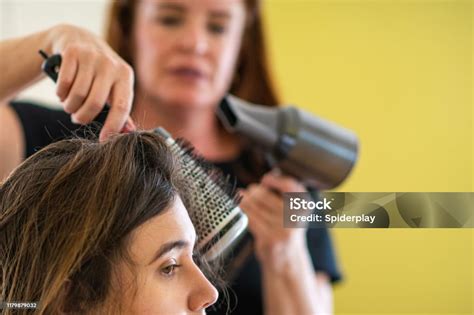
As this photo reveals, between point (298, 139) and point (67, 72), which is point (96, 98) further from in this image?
point (298, 139)

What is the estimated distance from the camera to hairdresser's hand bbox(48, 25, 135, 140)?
61 cm

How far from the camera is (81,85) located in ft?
1.99

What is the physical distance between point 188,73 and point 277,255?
0.93 feet

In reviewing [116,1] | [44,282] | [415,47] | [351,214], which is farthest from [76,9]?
[44,282]

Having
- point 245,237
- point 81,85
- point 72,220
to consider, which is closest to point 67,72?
point 81,85

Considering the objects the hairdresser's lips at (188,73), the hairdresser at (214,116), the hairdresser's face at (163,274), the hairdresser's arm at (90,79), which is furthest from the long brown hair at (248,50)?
the hairdresser's face at (163,274)

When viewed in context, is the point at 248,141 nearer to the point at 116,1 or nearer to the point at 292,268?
the point at 292,268

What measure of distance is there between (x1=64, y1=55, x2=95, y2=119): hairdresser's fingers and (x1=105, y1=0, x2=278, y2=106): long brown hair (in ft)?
1.36

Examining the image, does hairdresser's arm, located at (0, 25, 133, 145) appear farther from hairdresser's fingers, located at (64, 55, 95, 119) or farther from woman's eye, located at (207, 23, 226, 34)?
woman's eye, located at (207, 23, 226, 34)

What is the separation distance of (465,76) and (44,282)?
0.85m

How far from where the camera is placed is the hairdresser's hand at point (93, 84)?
0.61 meters

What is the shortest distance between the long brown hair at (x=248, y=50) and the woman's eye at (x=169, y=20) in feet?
0.30

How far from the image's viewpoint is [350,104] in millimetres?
1525

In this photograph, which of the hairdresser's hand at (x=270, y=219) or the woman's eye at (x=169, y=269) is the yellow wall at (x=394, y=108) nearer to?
the hairdresser's hand at (x=270, y=219)
